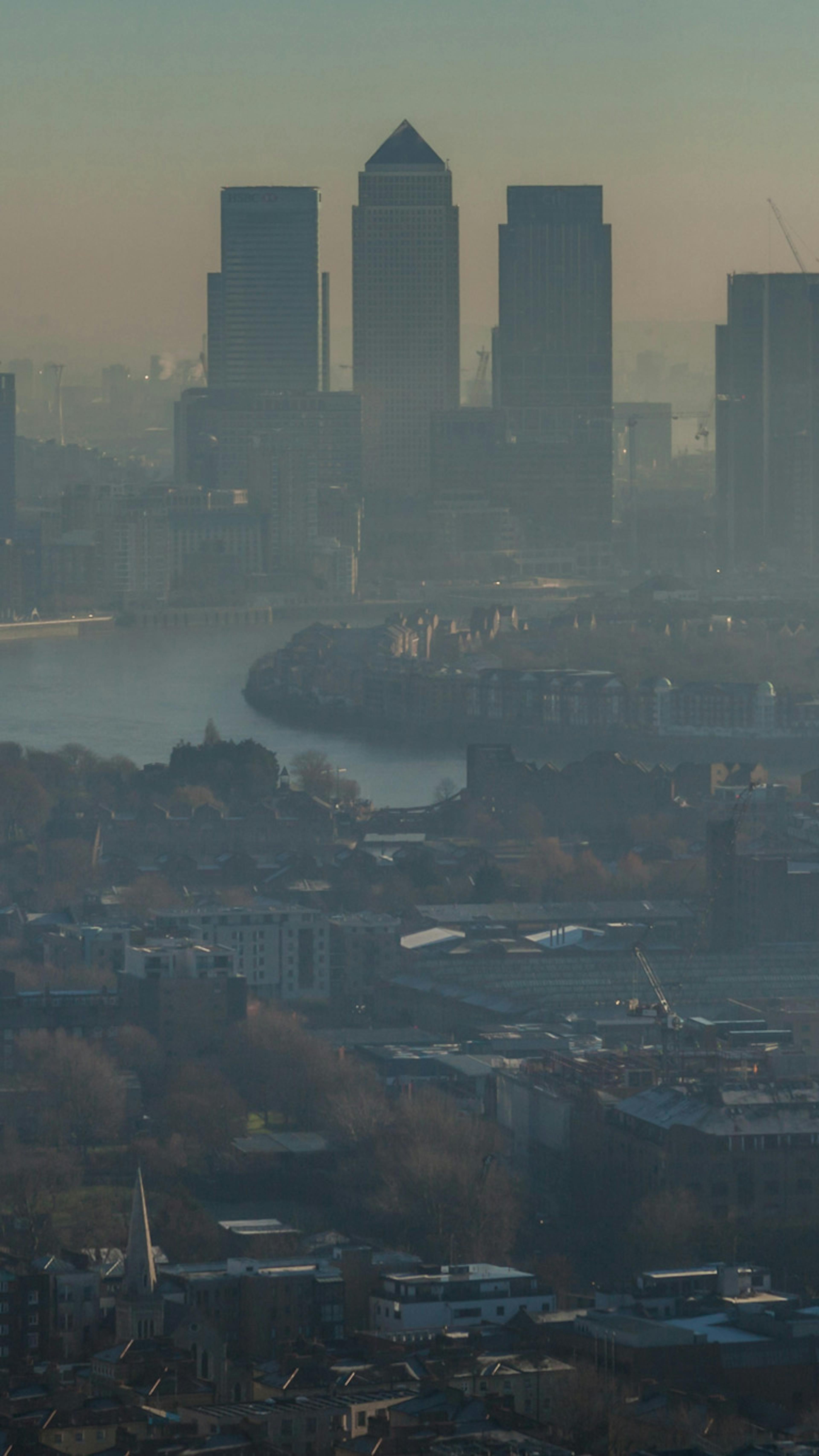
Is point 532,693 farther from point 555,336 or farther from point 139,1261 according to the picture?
point 555,336

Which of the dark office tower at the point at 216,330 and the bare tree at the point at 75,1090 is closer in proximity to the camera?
the bare tree at the point at 75,1090

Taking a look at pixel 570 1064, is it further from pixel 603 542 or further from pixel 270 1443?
pixel 603 542

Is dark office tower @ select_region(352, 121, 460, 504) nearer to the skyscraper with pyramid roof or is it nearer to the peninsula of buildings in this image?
the peninsula of buildings

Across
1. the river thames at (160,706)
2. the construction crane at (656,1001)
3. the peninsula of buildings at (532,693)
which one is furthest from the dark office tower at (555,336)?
the construction crane at (656,1001)

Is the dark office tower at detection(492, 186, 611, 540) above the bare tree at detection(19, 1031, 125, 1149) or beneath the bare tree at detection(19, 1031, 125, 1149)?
above

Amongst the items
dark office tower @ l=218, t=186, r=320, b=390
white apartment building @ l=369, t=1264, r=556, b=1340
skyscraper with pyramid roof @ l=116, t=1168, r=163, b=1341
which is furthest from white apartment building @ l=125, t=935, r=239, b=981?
dark office tower @ l=218, t=186, r=320, b=390

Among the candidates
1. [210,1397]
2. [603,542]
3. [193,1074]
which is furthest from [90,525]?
[210,1397]

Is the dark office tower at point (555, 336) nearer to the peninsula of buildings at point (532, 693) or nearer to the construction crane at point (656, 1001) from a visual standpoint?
the peninsula of buildings at point (532, 693)
